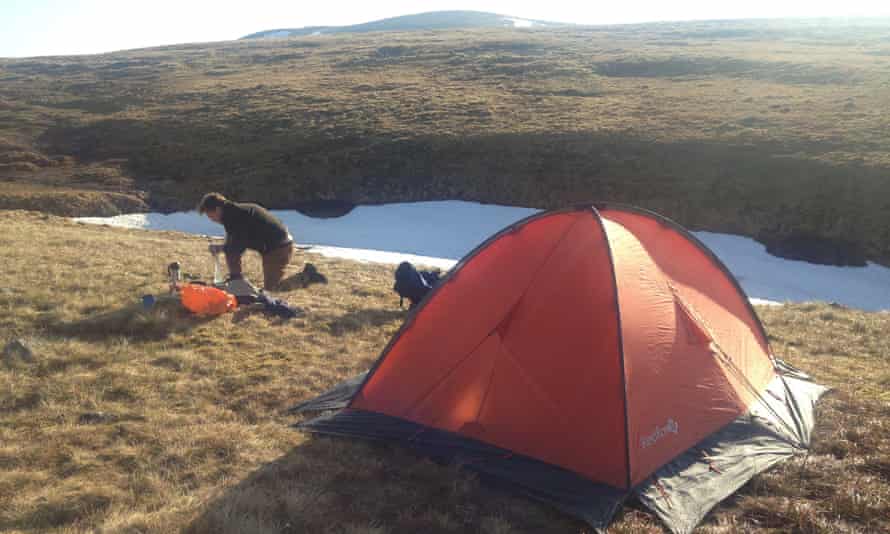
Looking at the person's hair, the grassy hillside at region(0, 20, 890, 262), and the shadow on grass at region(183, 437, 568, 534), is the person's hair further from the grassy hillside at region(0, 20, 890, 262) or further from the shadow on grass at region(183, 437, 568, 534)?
the grassy hillside at region(0, 20, 890, 262)

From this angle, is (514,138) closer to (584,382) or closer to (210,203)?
(210,203)

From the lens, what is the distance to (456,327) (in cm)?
657

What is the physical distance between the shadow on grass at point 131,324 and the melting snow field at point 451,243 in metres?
12.0

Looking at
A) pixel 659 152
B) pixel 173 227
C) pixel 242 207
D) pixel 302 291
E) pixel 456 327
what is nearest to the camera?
pixel 456 327

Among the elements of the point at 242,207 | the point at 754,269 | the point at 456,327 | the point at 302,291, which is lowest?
the point at 754,269

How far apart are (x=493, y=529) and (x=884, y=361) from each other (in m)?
8.65

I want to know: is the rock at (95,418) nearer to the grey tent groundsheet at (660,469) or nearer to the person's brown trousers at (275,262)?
the grey tent groundsheet at (660,469)

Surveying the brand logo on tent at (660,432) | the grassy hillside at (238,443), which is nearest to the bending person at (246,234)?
the grassy hillside at (238,443)

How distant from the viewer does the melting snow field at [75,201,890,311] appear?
20875 millimetres

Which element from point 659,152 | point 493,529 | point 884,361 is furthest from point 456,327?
point 659,152

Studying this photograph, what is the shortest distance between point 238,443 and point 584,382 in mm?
3625

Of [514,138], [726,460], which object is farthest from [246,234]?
[514,138]

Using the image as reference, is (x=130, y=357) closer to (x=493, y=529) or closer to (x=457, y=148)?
(x=493, y=529)

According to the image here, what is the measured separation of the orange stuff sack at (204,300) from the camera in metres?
9.86
